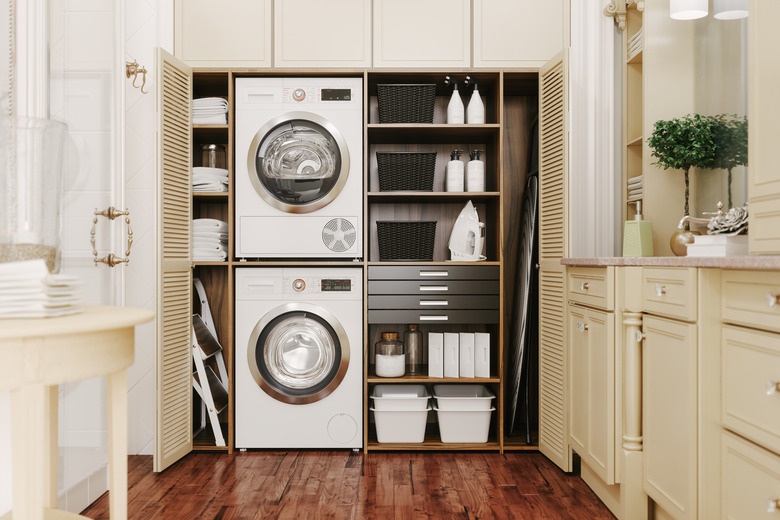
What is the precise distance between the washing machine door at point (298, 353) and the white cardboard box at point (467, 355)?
60 cm

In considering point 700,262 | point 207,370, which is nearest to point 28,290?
point 700,262

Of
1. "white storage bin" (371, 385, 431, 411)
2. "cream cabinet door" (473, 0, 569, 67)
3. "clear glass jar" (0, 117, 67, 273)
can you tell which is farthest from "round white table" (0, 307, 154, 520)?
"cream cabinet door" (473, 0, 569, 67)

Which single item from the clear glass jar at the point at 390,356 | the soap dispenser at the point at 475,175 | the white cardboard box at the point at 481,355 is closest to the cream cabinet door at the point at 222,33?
the soap dispenser at the point at 475,175

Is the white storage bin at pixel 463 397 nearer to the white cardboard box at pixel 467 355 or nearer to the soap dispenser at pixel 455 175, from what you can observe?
the white cardboard box at pixel 467 355

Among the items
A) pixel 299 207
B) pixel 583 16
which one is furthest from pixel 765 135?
pixel 299 207

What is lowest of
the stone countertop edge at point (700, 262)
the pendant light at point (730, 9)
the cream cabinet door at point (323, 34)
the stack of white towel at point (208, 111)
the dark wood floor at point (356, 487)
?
the dark wood floor at point (356, 487)

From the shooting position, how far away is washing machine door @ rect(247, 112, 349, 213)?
2.83 metres

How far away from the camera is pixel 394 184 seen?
2932 millimetres

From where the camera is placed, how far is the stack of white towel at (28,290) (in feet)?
3.74

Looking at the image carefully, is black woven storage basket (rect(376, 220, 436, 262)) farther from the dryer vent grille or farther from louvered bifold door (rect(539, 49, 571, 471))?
louvered bifold door (rect(539, 49, 571, 471))

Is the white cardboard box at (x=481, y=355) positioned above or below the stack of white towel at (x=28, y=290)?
below

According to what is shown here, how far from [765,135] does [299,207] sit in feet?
6.50

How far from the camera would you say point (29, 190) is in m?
1.31

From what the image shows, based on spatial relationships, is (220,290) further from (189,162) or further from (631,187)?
(631,187)
